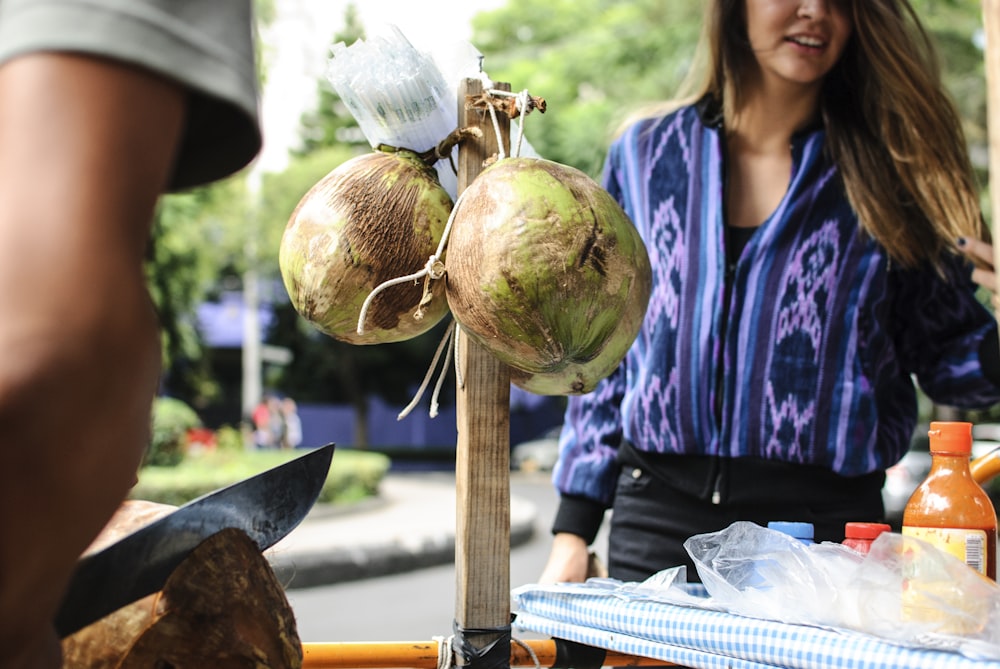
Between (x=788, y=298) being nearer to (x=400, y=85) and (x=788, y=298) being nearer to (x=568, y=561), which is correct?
(x=568, y=561)

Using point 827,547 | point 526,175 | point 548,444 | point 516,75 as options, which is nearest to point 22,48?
point 526,175

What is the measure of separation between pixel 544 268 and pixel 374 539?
29.0 feet

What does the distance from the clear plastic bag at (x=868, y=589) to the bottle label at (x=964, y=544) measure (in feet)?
0.23

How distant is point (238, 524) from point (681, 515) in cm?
122

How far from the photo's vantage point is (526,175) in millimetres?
1239

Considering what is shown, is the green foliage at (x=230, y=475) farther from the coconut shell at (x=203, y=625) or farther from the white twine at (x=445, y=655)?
the coconut shell at (x=203, y=625)

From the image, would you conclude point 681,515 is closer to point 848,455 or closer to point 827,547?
point 848,455

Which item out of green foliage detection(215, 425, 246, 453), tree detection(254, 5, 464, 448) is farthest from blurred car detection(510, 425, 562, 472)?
green foliage detection(215, 425, 246, 453)

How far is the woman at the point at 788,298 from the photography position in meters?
2.05

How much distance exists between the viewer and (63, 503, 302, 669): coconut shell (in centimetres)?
99

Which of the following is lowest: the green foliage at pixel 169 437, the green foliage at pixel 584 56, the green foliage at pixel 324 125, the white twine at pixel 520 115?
the green foliage at pixel 169 437

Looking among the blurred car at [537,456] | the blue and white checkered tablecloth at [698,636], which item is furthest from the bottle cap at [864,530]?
the blurred car at [537,456]

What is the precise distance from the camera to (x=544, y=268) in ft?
3.87

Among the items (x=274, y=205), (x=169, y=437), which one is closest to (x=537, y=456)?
(x=274, y=205)
